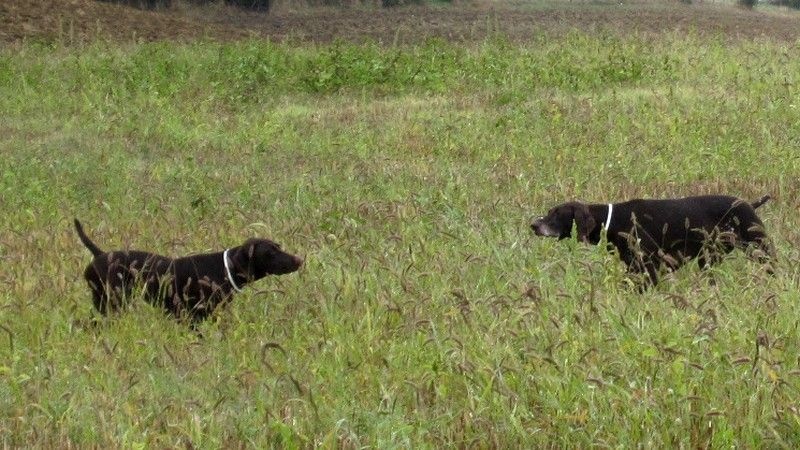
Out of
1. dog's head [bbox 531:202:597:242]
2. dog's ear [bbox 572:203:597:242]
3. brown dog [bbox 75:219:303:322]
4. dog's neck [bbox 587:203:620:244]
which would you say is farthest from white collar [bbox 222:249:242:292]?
dog's neck [bbox 587:203:620:244]

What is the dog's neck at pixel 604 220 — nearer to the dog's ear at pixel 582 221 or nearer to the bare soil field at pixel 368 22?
the dog's ear at pixel 582 221

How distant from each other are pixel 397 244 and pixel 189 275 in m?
1.50

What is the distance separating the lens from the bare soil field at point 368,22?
22.1 meters

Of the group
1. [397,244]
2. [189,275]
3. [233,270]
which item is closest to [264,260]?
[233,270]

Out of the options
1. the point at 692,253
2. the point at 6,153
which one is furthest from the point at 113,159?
the point at 692,253

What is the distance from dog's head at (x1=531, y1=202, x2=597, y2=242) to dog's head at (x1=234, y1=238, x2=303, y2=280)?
1.56m

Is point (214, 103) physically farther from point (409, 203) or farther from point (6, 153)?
point (409, 203)

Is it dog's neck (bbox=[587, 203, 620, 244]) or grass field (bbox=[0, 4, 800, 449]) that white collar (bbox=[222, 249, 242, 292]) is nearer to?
grass field (bbox=[0, 4, 800, 449])

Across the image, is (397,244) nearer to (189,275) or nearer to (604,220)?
(604,220)

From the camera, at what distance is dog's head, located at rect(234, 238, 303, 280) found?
7.50m

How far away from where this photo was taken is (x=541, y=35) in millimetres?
21000

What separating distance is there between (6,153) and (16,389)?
298 inches

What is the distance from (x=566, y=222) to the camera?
8.31 meters

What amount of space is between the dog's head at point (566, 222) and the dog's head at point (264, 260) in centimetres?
156
